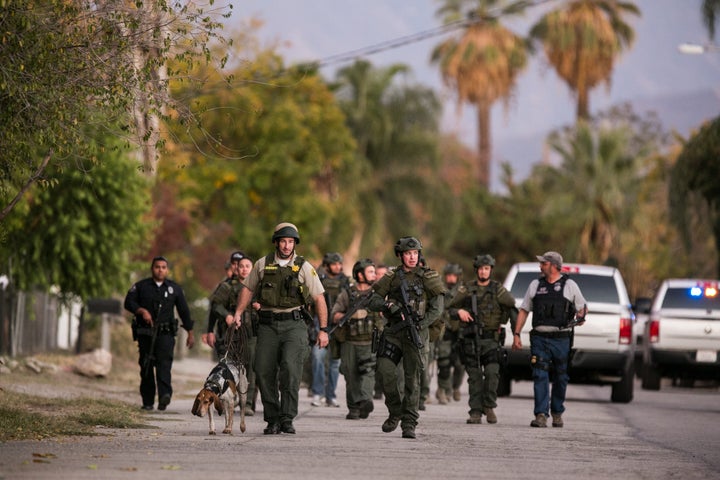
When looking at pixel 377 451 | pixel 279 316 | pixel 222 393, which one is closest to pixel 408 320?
pixel 279 316

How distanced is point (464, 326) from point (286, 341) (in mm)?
3603

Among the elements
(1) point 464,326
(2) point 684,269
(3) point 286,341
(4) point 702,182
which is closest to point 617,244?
(2) point 684,269

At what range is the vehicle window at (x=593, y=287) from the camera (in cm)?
2327

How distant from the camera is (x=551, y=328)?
1752cm

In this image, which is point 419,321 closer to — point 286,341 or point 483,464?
point 286,341

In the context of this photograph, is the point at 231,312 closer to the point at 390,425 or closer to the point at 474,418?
the point at 474,418

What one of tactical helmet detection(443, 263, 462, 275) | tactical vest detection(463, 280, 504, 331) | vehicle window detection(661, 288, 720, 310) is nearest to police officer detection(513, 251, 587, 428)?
tactical vest detection(463, 280, 504, 331)

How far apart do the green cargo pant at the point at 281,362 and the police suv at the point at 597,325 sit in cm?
813

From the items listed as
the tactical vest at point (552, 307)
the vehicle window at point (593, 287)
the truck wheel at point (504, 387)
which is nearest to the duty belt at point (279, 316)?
the tactical vest at point (552, 307)

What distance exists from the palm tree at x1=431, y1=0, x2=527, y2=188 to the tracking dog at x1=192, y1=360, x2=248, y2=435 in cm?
5554

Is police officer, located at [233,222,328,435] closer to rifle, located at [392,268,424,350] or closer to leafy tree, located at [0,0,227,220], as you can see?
rifle, located at [392,268,424,350]

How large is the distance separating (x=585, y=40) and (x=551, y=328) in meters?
49.3

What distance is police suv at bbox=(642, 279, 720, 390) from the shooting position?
86.3ft

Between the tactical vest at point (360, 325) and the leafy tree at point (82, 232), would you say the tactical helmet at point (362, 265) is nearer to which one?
the tactical vest at point (360, 325)
